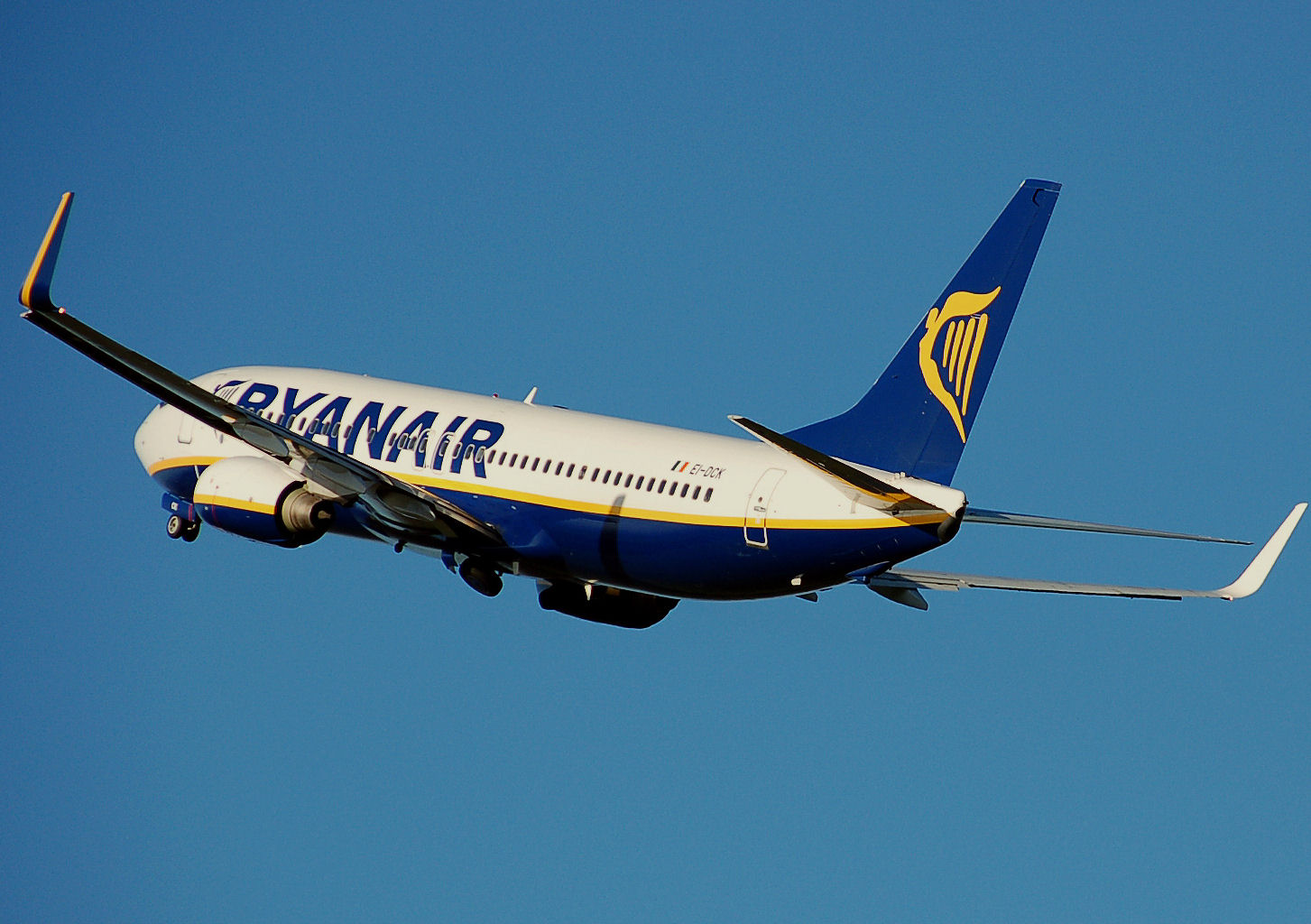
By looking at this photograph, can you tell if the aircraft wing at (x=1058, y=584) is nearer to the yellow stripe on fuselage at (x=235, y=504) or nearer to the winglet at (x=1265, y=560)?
the winglet at (x=1265, y=560)

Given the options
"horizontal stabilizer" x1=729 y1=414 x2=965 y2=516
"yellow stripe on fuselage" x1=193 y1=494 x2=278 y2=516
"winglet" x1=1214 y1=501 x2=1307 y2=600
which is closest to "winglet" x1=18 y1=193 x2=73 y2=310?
"yellow stripe on fuselage" x1=193 y1=494 x2=278 y2=516

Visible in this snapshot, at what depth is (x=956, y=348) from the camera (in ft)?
139

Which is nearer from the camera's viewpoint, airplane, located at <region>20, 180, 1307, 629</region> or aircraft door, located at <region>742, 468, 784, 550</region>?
airplane, located at <region>20, 180, 1307, 629</region>

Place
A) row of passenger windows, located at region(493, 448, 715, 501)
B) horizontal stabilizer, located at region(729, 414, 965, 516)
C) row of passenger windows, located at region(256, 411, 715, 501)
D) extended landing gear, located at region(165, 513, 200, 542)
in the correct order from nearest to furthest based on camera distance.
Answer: horizontal stabilizer, located at region(729, 414, 965, 516) < row of passenger windows, located at region(493, 448, 715, 501) < row of passenger windows, located at region(256, 411, 715, 501) < extended landing gear, located at region(165, 513, 200, 542)

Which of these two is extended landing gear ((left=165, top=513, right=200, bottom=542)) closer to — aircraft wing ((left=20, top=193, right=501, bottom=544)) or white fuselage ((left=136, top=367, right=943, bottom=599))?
white fuselage ((left=136, top=367, right=943, bottom=599))

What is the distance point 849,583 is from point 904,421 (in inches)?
170

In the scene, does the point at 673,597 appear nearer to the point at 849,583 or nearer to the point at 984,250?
the point at 849,583

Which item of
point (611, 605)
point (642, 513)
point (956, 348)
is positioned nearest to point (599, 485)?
point (642, 513)

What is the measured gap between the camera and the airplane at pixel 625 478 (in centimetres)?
4212

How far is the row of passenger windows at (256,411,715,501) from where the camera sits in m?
46.0

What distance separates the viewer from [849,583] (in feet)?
148

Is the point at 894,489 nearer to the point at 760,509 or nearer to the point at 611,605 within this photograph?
the point at 760,509

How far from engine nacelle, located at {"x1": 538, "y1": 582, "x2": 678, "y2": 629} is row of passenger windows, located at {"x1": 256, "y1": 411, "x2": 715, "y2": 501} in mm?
4139

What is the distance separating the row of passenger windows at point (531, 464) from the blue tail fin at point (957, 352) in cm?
472
